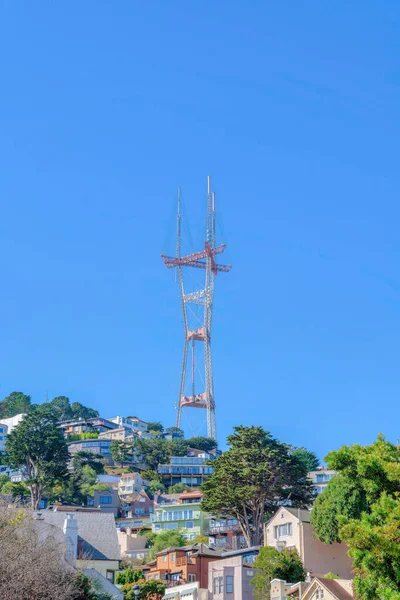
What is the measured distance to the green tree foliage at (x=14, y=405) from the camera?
178125 millimetres

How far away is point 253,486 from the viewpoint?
62781mm

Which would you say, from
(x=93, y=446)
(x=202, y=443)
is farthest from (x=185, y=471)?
(x=93, y=446)

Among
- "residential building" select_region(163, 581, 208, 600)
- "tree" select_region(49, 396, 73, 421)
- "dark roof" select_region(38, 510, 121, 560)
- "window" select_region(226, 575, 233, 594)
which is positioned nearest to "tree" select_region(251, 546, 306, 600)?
"window" select_region(226, 575, 233, 594)

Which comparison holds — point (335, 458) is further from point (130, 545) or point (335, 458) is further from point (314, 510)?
point (130, 545)

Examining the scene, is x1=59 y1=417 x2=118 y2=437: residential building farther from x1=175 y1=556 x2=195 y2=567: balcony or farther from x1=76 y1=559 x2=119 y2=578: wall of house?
x1=76 y1=559 x2=119 y2=578: wall of house

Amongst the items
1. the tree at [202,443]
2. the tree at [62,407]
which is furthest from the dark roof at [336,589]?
the tree at [62,407]

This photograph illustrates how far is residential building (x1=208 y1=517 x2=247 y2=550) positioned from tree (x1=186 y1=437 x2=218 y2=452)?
2039 inches

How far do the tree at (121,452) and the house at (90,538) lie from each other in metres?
85.7

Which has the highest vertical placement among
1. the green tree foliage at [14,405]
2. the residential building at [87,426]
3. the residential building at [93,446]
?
the green tree foliage at [14,405]

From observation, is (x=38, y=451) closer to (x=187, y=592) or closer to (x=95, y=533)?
(x=187, y=592)

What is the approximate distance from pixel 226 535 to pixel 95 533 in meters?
35.4

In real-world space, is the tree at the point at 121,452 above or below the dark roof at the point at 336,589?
above

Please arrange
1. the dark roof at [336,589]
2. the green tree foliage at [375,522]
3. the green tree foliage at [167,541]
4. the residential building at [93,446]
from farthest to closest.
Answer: the residential building at [93,446], the green tree foliage at [167,541], the dark roof at [336,589], the green tree foliage at [375,522]

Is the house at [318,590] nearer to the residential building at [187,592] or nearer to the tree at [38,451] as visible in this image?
the residential building at [187,592]
